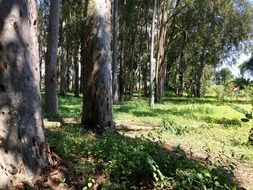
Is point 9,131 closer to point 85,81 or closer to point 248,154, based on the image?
point 85,81

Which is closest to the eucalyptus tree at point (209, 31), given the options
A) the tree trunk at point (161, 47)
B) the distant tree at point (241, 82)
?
the tree trunk at point (161, 47)

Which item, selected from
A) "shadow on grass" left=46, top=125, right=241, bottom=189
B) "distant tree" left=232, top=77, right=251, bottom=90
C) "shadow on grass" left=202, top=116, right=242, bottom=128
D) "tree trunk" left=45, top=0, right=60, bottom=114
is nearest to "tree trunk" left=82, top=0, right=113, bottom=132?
"shadow on grass" left=46, top=125, right=241, bottom=189

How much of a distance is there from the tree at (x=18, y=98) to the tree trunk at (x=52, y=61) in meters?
9.38

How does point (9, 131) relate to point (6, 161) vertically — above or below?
above

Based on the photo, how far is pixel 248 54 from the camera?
161 ft

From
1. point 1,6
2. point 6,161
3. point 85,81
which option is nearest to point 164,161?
point 6,161

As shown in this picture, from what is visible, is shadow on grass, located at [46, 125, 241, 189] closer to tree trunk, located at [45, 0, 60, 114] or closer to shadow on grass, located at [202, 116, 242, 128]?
tree trunk, located at [45, 0, 60, 114]

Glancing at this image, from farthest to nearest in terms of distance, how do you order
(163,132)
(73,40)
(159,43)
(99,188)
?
(73,40) → (159,43) → (163,132) → (99,188)

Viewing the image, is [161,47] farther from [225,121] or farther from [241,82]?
[241,82]

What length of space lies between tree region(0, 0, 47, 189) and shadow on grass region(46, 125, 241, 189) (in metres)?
0.80

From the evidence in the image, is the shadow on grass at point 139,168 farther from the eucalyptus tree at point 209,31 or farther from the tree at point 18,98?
the eucalyptus tree at point 209,31

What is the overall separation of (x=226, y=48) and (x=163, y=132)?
37.0 meters

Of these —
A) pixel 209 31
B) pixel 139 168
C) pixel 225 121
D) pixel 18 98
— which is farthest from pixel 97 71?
pixel 209 31

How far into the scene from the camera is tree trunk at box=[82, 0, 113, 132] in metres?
10.2
